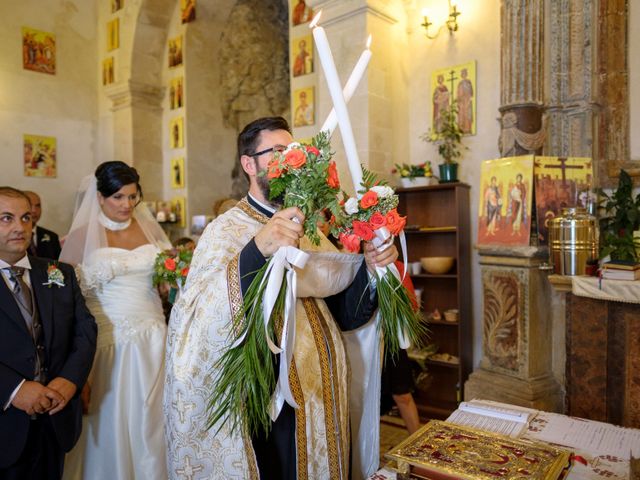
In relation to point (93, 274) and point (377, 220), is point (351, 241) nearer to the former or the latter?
A: point (377, 220)

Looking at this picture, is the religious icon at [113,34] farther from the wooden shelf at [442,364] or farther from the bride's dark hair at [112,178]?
the wooden shelf at [442,364]

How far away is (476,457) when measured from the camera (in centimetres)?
137

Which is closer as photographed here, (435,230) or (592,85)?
(592,85)

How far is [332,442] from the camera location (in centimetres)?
186

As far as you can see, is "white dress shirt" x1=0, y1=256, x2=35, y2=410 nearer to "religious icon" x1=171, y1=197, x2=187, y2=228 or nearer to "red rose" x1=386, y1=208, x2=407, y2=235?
"red rose" x1=386, y1=208, x2=407, y2=235

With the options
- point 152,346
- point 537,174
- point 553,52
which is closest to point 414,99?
point 553,52

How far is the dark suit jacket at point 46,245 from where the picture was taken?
5773mm

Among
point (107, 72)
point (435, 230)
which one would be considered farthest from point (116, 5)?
point (435, 230)

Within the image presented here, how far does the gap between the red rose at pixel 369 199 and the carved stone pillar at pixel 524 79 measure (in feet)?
10.4

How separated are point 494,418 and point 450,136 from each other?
369cm

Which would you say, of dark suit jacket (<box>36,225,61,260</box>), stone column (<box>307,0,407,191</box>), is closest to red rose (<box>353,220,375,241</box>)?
stone column (<box>307,0,407,191</box>)

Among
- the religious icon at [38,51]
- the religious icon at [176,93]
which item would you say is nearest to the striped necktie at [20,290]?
the religious icon at [176,93]

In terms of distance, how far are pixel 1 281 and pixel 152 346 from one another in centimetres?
106

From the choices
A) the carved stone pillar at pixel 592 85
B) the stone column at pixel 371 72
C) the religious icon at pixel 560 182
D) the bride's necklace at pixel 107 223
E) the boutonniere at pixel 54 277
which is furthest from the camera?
the stone column at pixel 371 72
